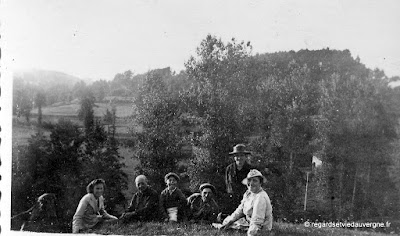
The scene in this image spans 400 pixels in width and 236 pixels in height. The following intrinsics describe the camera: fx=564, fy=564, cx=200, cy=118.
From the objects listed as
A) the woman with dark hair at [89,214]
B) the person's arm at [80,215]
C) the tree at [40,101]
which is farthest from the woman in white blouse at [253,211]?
the tree at [40,101]

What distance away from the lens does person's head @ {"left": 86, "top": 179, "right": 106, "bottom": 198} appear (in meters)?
8.97

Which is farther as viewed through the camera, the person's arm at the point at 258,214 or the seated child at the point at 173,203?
the seated child at the point at 173,203

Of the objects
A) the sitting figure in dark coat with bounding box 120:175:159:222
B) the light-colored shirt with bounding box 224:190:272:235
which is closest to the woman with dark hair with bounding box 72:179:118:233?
the sitting figure in dark coat with bounding box 120:175:159:222

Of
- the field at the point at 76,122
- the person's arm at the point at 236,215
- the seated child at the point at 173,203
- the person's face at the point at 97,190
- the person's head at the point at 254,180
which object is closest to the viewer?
the person's head at the point at 254,180

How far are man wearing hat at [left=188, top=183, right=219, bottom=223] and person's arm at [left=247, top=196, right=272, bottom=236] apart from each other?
0.89 m

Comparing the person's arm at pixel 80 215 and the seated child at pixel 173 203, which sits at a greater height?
the seated child at pixel 173 203

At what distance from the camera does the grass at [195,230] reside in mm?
8344

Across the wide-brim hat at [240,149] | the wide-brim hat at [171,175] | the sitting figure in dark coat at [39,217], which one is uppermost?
the wide-brim hat at [240,149]

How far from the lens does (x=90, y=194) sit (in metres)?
8.95

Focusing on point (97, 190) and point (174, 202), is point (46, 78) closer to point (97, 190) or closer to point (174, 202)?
point (97, 190)

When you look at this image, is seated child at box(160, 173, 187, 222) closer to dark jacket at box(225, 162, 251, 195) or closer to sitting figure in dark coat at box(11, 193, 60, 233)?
dark jacket at box(225, 162, 251, 195)

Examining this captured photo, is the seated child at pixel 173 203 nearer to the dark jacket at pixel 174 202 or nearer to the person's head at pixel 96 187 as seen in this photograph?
the dark jacket at pixel 174 202

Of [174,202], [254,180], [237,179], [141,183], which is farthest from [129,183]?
[254,180]

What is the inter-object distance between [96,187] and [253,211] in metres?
2.60
